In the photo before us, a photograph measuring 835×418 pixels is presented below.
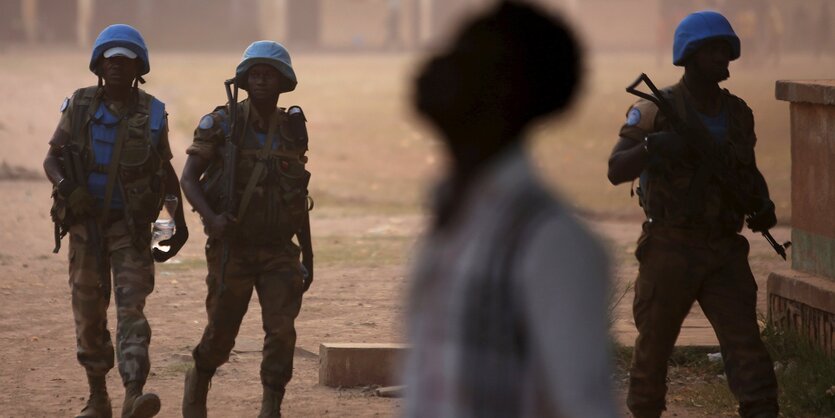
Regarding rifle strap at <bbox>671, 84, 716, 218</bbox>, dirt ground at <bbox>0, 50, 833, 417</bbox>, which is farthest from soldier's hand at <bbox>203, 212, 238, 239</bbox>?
rifle strap at <bbox>671, 84, 716, 218</bbox>

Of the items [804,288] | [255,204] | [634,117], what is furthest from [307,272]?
[804,288]

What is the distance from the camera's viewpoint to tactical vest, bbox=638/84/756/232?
202 inches

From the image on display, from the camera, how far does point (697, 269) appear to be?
514 centimetres

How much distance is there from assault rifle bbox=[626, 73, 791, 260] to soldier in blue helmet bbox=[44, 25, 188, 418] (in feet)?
6.77

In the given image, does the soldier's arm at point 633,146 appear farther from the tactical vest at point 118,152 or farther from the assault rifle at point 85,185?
the assault rifle at point 85,185

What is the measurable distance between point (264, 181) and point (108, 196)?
25.5 inches

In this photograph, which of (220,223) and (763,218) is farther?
(220,223)

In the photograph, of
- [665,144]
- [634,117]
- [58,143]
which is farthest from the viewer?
[58,143]

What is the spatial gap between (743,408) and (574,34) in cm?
307

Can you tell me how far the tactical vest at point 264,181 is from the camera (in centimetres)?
574

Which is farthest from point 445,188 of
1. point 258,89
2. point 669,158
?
point 258,89

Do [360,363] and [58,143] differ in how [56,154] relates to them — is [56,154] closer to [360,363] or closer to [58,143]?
[58,143]

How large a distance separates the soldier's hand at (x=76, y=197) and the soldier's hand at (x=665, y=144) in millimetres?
2275

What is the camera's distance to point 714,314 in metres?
5.19
